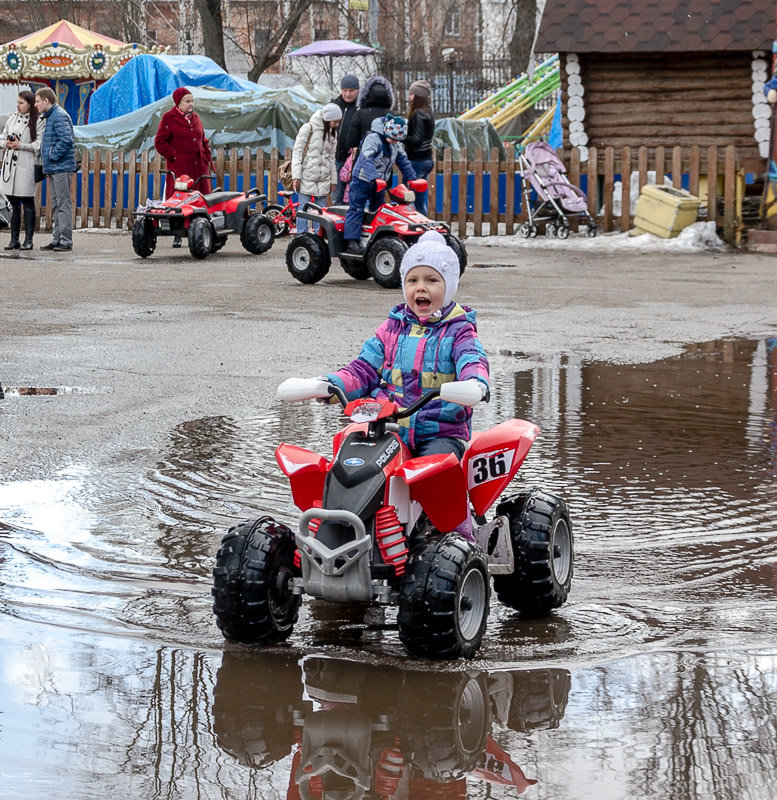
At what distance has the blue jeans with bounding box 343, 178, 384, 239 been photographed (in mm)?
13938

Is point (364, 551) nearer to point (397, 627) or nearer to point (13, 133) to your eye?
point (397, 627)

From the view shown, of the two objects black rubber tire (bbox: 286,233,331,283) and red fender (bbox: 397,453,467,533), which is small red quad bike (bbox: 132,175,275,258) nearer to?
black rubber tire (bbox: 286,233,331,283)

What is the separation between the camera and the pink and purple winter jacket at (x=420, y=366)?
464 cm

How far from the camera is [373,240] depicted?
14367 millimetres

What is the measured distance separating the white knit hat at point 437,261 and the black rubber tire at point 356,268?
9794 mm

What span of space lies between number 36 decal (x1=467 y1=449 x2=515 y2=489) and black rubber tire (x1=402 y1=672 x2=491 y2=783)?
2.73 ft

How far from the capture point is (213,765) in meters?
3.30

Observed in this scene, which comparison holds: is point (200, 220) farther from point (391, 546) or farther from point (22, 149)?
point (391, 546)

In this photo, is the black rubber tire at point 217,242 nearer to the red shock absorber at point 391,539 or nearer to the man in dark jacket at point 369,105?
the man in dark jacket at point 369,105

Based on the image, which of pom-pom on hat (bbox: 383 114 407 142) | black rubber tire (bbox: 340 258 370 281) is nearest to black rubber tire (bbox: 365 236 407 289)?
black rubber tire (bbox: 340 258 370 281)

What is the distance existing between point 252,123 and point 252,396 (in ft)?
64.7

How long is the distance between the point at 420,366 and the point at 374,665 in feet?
3.64

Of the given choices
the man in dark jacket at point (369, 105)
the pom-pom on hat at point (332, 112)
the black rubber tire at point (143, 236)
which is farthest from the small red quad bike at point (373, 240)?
the black rubber tire at point (143, 236)

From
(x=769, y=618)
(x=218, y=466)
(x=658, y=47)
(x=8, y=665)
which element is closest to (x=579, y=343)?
(x=218, y=466)
